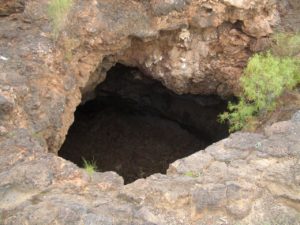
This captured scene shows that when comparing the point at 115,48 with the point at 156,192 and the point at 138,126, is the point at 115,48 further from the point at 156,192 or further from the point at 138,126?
the point at 138,126

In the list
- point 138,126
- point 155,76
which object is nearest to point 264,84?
point 155,76

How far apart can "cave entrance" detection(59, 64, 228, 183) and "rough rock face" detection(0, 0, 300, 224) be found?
4.57ft

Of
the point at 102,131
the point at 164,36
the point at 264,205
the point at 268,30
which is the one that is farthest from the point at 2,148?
the point at 102,131

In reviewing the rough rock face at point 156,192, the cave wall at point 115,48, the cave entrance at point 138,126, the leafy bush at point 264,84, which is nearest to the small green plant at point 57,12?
the cave wall at point 115,48

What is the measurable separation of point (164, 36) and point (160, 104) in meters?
2.59

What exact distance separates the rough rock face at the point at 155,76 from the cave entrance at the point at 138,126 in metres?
1.39

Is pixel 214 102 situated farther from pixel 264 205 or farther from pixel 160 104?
pixel 264 205

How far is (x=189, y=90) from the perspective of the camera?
6.32 meters

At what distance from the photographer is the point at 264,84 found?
16.1 feet

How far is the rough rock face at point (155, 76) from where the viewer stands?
11.4ft

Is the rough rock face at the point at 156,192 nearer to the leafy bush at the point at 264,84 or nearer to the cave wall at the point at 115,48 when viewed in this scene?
the cave wall at the point at 115,48

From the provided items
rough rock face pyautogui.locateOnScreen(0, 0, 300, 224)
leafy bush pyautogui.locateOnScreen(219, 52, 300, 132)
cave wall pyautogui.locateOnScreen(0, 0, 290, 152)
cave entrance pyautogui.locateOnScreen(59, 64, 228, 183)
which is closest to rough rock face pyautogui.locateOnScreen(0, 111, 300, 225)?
rough rock face pyautogui.locateOnScreen(0, 0, 300, 224)

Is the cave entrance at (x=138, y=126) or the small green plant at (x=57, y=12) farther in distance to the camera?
the cave entrance at (x=138, y=126)

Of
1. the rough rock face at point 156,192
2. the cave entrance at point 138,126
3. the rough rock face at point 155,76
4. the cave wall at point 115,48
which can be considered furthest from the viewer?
the cave entrance at point 138,126
